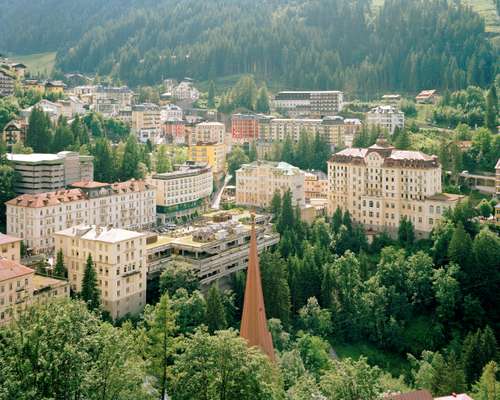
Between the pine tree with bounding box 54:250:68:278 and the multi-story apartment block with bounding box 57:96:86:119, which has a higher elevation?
the multi-story apartment block with bounding box 57:96:86:119

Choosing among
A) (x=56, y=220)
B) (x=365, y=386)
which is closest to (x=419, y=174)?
(x=56, y=220)

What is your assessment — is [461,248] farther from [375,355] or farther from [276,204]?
[276,204]

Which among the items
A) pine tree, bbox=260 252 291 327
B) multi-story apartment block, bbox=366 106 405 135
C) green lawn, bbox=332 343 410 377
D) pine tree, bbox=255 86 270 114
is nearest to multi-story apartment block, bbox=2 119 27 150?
pine tree, bbox=260 252 291 327

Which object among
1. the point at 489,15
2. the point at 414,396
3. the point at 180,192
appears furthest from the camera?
the point at 489,15

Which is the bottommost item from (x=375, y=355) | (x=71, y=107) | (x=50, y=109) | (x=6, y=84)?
(x=375, y=355)

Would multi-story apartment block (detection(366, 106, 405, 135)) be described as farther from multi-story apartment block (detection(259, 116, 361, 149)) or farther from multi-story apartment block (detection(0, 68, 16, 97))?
multi-story apartment block (detection(0, 68, 16, 97))

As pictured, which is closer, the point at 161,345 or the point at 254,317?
the point at 254,317

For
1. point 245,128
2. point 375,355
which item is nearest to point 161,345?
point 375,355
